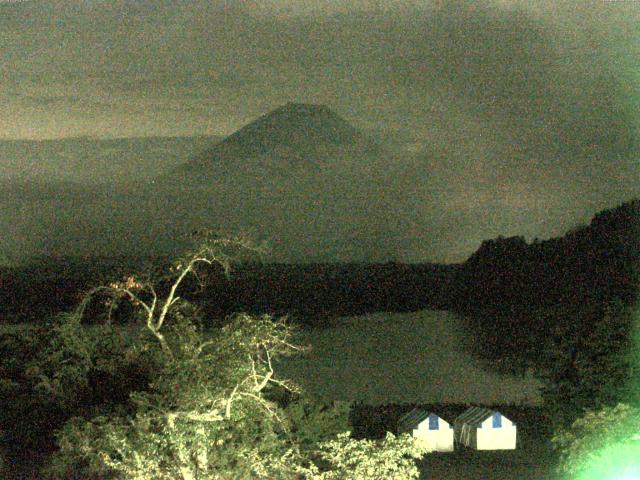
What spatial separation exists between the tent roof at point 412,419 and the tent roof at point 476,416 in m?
0.44

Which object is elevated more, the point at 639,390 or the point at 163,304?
the point at 163,304

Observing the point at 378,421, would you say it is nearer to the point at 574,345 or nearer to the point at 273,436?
the point at 574,345

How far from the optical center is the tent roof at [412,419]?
13836mm

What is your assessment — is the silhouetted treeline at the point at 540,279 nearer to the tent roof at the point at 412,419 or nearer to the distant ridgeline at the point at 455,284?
the distant ridgeline at the point at 455,284

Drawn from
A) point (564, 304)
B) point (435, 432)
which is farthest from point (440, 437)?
point (564, 304)

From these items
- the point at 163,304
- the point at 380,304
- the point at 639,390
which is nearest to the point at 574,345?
the point at 639,390

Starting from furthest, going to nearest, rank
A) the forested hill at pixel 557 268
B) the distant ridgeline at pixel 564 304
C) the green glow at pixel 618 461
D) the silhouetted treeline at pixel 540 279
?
the forested hill at pixel 557 268 < the silhouetted treeline at pixel 540 279 < the distant ridgeline at pixel 564 304 < the green glow at pixel 618 461

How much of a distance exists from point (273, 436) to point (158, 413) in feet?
4.01

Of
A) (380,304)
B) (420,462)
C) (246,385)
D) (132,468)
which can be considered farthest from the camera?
(380,304)

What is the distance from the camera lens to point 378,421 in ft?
49.6

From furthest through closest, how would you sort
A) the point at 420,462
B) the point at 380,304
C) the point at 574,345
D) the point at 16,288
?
Answer: 1. the point at 380,304
2. the point at 16,288
3. the point at 574,345
4. the point at 420,462

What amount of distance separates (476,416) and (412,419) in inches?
38.7

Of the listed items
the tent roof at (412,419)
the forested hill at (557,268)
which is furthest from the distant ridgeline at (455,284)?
the tent roof at (412,419)

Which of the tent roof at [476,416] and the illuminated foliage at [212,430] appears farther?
the tent roof at [476,416]
